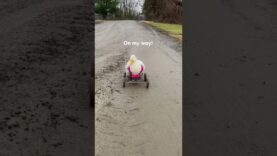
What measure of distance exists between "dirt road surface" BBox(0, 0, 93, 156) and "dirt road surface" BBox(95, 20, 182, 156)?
179 millimetres

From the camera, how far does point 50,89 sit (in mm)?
5230

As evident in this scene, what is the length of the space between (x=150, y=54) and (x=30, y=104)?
5.51 ft

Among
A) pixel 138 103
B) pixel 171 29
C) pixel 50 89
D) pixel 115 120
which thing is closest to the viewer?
pixel 171 29

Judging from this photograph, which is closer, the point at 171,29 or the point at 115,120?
the point at 171,29

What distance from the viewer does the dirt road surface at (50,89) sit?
3906mm
